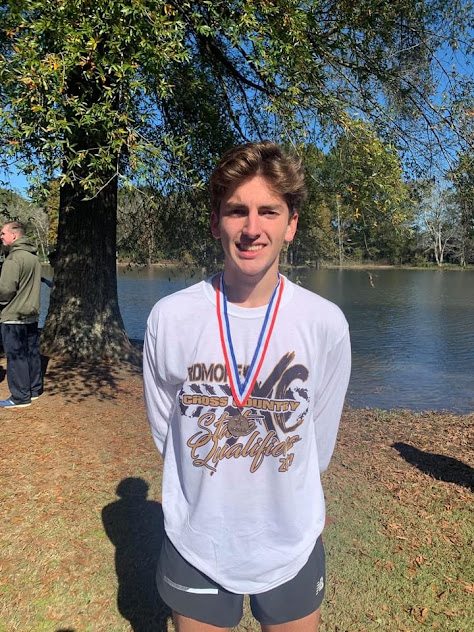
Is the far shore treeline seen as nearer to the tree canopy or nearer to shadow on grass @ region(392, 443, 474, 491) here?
the tree canopy

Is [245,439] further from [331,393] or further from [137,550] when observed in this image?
[137,550]

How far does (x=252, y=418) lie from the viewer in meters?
1.69

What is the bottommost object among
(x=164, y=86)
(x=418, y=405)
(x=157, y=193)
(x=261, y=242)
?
(x=418, y=405)

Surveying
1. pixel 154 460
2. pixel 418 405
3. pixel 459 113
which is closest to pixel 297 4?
pixel 459 113

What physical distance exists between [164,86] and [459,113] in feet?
15.4

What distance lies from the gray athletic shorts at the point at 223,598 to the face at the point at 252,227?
101 centimetres

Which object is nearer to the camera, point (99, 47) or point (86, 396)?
point (99, 47)

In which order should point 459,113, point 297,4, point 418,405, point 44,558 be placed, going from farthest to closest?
point 418,405 → point 459,113 → point 297,4 → point 44,558

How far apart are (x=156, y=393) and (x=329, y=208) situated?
8.05 m

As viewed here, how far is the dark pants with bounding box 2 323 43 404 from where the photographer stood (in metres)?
6.09

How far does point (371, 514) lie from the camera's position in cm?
419

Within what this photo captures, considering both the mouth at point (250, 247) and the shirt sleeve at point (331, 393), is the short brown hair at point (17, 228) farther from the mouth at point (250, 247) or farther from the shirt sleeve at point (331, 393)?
the shirt sleeve at point (331, 393)

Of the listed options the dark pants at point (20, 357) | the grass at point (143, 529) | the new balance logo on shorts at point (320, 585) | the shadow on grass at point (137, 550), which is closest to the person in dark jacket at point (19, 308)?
the dark pants at point (20, 357)

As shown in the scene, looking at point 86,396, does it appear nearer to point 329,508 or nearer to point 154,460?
point 154,460
